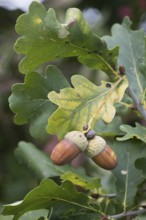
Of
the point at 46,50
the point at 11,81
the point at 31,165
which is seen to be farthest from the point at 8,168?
the point at 46,50

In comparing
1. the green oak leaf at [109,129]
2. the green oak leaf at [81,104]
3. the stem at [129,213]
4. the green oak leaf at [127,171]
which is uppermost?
the green oak leaf at [81,104]

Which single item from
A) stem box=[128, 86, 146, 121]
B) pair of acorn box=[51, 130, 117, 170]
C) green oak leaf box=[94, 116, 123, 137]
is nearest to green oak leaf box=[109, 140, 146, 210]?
green oak leaf box=[94, 116, 123, 137]

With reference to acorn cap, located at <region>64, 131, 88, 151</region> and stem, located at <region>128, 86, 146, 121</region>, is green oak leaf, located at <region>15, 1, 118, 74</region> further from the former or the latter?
acorn cap, located at <region>64, 131, 88, 151</region>

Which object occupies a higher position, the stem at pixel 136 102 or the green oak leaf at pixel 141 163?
the stem at pixel 136 102

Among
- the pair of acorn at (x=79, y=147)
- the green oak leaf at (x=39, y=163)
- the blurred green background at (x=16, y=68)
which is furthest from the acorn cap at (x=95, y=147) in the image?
the blurred green background at (x=16, y=68)

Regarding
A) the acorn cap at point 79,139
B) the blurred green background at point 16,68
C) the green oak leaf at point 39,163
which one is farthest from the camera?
the blurred green background at point 16,68

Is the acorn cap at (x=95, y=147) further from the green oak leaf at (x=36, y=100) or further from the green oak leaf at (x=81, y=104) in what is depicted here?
the green oak leaf at (x=36, y=100)
